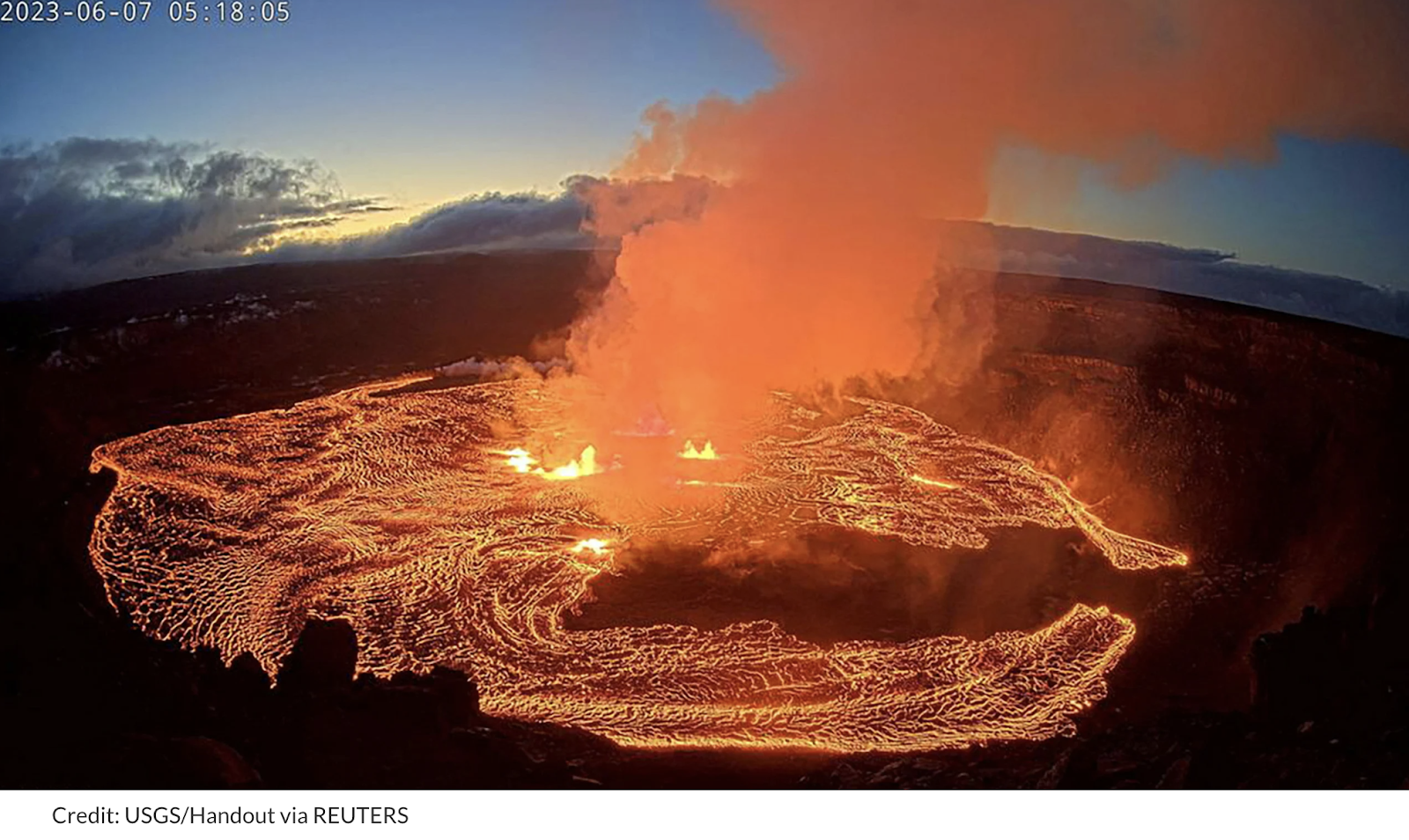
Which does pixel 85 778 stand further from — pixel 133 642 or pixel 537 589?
pixel 537 589

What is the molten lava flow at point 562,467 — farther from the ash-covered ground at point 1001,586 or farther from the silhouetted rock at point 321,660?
the silhouetted rock at point 321,660

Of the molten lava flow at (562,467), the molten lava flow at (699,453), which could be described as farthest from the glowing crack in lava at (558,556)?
the molten lava flow at (699,453)

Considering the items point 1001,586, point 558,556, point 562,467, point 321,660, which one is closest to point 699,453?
point 562,467

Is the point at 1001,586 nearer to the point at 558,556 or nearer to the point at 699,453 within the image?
the point at 558,556

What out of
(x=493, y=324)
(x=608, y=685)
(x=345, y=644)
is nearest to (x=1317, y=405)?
(x=608, y=685)

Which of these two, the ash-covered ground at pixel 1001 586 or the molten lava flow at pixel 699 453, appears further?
the molten lava flow at pixel 699 453
